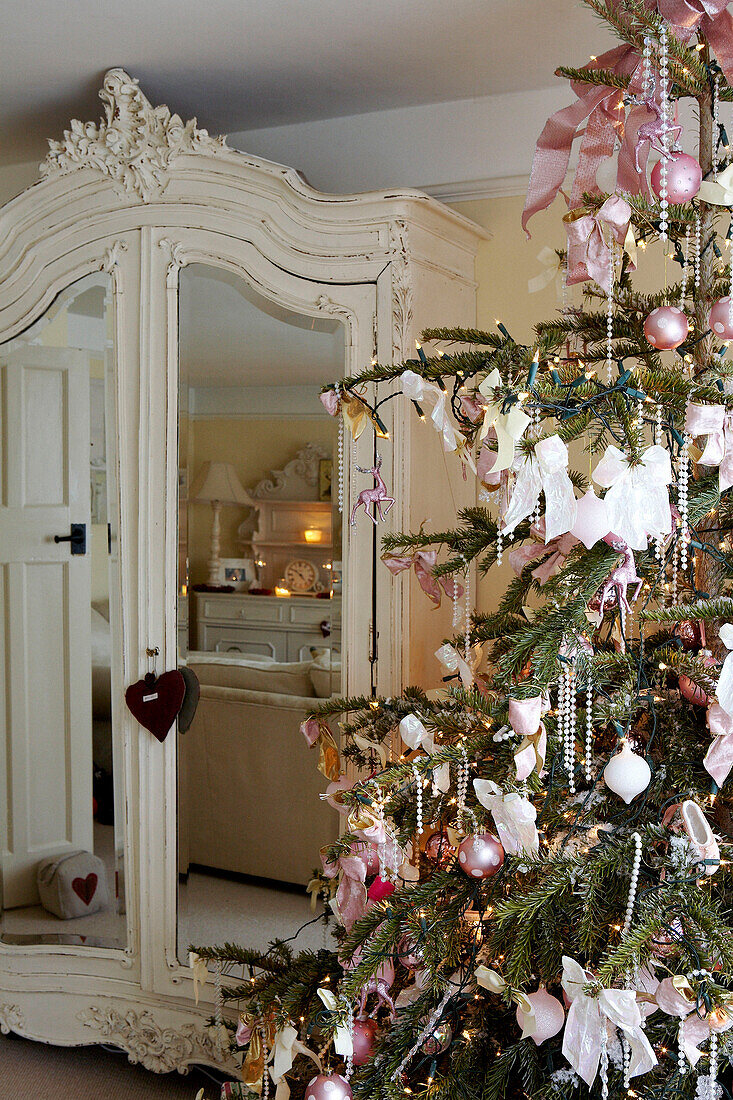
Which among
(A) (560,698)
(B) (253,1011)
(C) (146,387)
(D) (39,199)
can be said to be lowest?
(B) (253,1011)

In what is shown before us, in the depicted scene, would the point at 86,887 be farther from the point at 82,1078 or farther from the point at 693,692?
the point at 693,692

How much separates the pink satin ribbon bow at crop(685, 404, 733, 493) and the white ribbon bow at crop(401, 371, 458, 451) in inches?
11.4

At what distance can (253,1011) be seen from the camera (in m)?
1.47

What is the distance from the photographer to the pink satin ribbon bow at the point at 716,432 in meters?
0.96

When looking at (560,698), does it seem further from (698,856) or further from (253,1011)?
(253,1011)

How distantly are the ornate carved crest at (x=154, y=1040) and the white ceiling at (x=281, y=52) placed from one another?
2133mm

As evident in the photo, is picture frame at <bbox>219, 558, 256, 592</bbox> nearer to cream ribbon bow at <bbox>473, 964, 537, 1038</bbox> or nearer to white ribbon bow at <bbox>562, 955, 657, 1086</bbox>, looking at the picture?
cream ribbon bow at <bbox>473, 964, 537, 1038</bbox>

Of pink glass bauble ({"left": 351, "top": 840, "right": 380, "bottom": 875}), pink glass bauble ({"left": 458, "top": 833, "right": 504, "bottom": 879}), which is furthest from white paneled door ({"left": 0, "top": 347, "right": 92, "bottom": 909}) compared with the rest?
pink glass bauble ({"left": 458, "top": 833, "right": 504, "bottom": 879})

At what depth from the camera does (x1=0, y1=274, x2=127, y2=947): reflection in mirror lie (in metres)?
2.12

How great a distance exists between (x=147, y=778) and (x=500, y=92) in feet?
5.86

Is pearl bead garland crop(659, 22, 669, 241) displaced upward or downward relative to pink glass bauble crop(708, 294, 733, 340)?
upward

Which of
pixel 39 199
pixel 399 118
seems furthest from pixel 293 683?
pixel 399 118

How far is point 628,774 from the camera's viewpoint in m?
0.98

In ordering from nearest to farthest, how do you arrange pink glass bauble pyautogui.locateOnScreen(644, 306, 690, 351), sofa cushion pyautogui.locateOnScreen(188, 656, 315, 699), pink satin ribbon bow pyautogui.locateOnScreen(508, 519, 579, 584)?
pink glass bauble pyautogui.locateOnScreen(644, 306, 690, 351) → pink satin ribbon bow pyautogui.locateOnScreen(508, 519, 579, 584) → sofa cushion pyautogui.locateOnScreen(188, 656, 315, 699)
